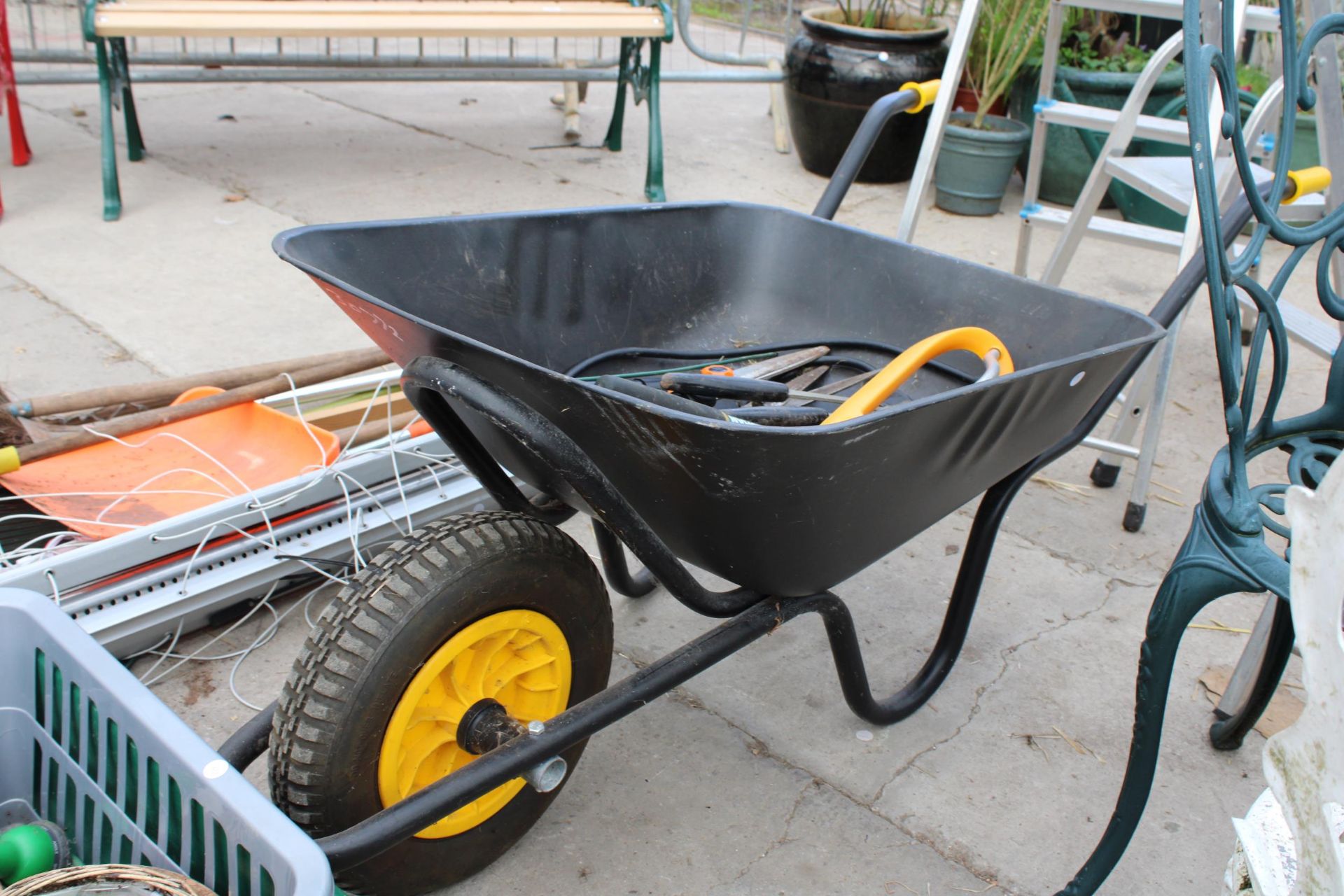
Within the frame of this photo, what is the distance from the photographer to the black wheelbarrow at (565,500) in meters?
1.10

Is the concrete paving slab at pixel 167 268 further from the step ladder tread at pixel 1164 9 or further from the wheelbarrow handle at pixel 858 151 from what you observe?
the step ladder tread at pixel 1164 9

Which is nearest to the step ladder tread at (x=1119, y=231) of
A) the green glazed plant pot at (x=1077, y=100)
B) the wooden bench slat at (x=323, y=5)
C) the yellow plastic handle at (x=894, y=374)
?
the yellow plastic handle at (x=894, y=374)

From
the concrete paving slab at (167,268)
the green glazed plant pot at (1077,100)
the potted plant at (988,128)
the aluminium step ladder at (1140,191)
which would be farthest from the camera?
the green glazed plant pot at (1077,100)

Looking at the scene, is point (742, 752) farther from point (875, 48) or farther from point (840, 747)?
point (875, 48)

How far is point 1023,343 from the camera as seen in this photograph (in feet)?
5.35

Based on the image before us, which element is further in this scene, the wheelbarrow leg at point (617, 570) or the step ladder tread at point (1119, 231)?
the step ladder tread at point (1119, 231)

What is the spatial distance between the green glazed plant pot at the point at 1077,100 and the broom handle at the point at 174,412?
285 cm

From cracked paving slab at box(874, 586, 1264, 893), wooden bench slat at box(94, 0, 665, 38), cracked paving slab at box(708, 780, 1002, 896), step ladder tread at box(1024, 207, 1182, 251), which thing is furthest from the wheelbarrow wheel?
wooden bench slat at box(94, 0, 665, 38)

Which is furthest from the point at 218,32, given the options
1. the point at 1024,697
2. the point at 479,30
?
the point at 1024,697

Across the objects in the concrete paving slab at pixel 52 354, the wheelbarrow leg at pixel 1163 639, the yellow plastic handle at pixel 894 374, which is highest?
the yellow plastic handle at pixel 894 374

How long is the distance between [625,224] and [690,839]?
891 millimetres

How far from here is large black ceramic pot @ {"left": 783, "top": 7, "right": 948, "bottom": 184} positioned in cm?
411

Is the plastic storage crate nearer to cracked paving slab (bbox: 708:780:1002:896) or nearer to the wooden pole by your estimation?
→ cracked paving slab (bbox: 708:780:1002:896)

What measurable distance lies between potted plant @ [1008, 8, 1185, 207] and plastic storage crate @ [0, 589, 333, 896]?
353cm
